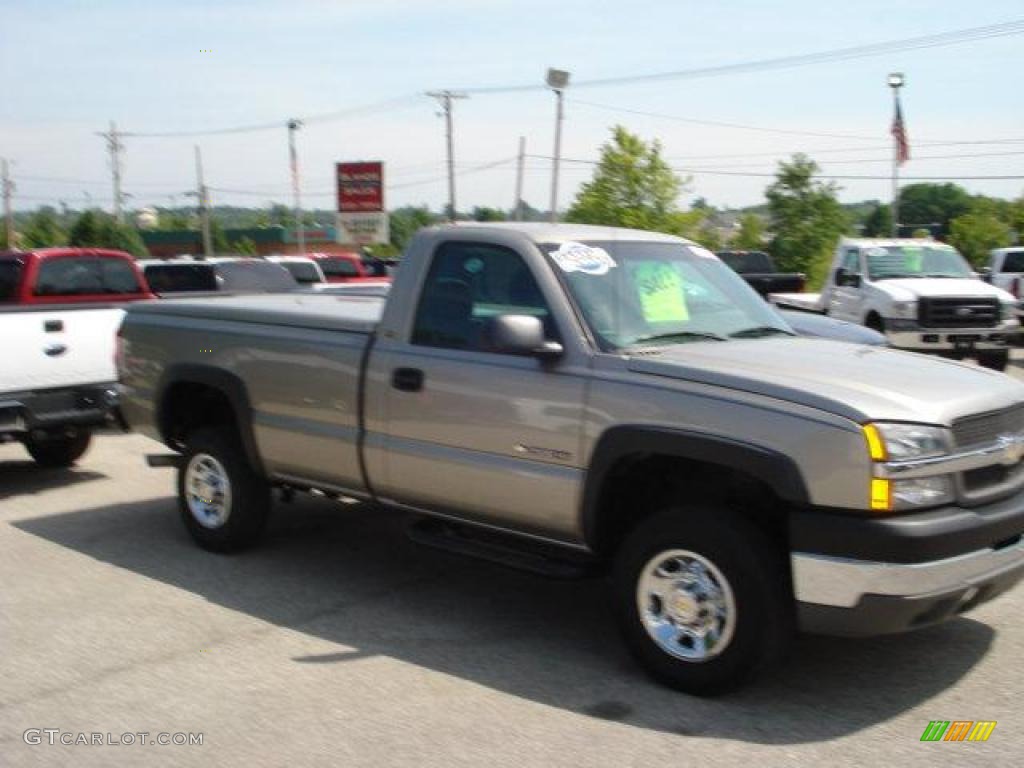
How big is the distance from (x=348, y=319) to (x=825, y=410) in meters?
2.87

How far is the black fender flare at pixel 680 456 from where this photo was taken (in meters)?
4.26

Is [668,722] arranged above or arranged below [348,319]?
below

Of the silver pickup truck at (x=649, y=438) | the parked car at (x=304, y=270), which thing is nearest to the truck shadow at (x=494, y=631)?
the silver pickup truck at (x=649, y=438)

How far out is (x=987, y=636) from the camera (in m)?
5.33

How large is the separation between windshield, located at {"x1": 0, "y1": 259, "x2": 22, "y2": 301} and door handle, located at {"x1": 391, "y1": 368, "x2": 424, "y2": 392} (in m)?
7.20

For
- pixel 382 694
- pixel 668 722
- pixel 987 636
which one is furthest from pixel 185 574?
pixel 987 636

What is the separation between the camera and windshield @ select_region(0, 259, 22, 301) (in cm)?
1132

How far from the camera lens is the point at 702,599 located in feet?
15.0

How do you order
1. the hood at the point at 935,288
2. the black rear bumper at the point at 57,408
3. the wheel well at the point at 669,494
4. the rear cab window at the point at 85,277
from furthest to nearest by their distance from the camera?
1. the hood at the point at 935,288
2. the rear cab window at the point at 85,277
3. the black rear bumper at the point at 57,408
4. the wheel well at the point at 669,494

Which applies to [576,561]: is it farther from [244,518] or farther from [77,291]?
[77,291]

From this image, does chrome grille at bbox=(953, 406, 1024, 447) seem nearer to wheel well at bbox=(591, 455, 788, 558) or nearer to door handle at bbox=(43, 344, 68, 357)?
wheel well at bbox=(591, 455, 788, 558)

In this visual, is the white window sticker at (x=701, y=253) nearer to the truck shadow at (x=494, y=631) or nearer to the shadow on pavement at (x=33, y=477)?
the truck shadow at (x=494, y=631)

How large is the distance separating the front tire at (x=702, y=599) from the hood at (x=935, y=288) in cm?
1168

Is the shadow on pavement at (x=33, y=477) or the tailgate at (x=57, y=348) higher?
the tailgate at (x=57, y=348)
